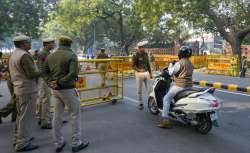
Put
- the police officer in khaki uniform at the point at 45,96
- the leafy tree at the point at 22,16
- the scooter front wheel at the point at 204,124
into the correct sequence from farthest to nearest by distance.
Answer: the leafy tree at the point at 22,16 → the police officer in khaki uniform at the point at 45,96 → the scooter front wheel at the point at 204,124

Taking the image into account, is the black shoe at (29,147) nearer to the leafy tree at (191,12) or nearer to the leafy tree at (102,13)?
the leafy tree at (191,12)

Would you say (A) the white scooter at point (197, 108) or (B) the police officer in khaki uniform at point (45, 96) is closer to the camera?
(A) the white scooter at point (197, 108)

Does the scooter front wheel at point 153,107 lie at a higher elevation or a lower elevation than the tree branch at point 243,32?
lower

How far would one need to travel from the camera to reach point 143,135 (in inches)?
226

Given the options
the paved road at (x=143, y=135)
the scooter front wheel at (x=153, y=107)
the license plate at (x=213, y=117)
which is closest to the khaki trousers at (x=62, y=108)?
the paved road at (x=143, y=135)

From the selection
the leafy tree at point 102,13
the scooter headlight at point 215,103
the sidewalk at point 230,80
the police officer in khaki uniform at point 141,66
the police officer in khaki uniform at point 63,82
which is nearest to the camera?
the police officer in khaki uniform at point 63,82

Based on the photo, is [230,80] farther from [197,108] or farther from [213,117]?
[197,108]

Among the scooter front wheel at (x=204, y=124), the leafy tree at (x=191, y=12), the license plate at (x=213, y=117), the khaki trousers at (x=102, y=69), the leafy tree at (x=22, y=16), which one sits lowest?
the scooter front wheel at (x=204, y=124)

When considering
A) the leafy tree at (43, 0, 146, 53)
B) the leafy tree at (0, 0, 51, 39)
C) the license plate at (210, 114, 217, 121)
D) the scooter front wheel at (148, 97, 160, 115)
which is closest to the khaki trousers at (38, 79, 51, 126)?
the scooter front wheel at (148, 97, 160, 115)

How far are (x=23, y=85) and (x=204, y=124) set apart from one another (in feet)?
11.1

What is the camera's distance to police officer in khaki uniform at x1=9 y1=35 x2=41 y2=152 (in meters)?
4.81

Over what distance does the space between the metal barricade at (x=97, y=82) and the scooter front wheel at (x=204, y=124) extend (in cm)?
330

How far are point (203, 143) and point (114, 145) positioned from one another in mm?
1535

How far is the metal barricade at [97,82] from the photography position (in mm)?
8023
